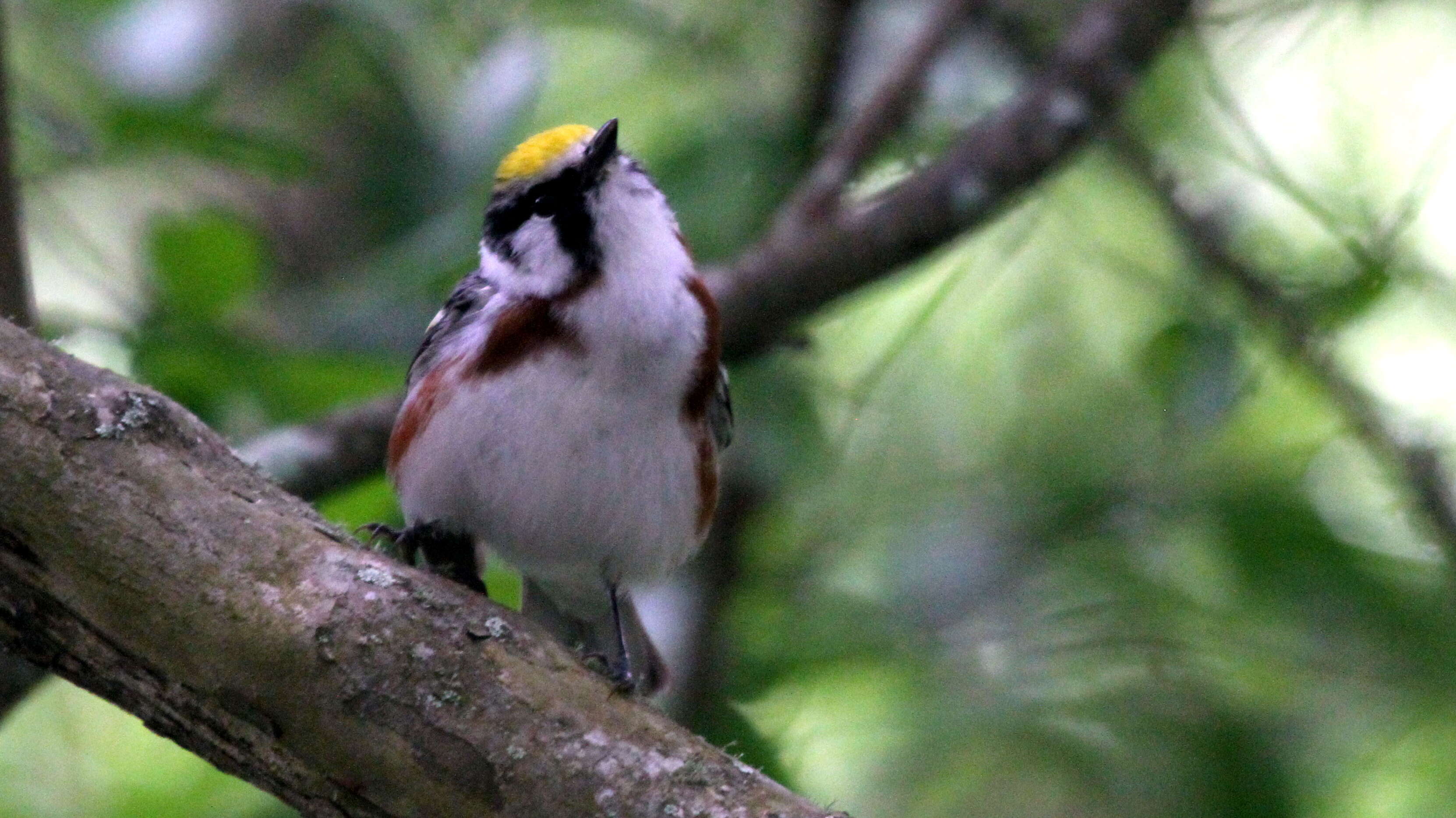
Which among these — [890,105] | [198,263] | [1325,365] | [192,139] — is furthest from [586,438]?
[1325,365]

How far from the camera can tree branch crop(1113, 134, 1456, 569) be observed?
14.6 ft

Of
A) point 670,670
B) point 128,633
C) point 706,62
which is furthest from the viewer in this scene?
point 706,62

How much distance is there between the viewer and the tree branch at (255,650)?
8.54 ft

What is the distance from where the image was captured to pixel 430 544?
3.83m

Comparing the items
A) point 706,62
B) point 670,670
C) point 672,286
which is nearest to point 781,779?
point 670,670

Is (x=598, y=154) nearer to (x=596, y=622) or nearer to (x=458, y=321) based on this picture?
(x=458, y=321)

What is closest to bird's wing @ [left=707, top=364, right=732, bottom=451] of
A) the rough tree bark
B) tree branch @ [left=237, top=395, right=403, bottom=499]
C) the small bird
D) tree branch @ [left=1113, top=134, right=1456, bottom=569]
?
the small bird

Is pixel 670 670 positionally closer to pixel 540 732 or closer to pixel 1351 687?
pixel 540 732

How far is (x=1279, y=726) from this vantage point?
179 inches

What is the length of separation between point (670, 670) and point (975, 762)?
3.71 ft

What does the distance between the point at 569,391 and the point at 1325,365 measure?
233cm

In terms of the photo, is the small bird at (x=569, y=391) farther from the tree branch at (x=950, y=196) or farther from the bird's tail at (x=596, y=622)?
the tree branch at (x=950, y=196)

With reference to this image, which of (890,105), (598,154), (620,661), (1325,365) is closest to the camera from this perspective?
(620,661)

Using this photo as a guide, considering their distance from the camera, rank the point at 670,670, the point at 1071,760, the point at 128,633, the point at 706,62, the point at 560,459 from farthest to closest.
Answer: the point at 706,62
the point at 1071,760
the point at 670,670
the point at 560,459
the point at 128,633
